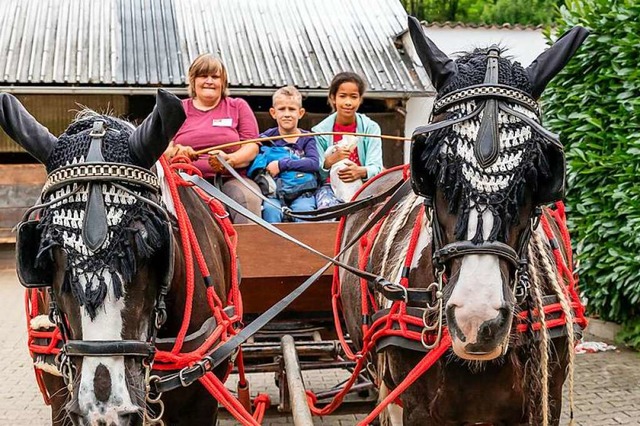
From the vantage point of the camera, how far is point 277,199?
13.9ft

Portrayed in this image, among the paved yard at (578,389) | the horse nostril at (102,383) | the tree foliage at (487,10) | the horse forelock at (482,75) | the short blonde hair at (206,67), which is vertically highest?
the tree foliage at (487,10)

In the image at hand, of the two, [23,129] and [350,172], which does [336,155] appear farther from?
[23,129]

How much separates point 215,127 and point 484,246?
2.45 metres

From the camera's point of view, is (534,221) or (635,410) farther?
(635,410)

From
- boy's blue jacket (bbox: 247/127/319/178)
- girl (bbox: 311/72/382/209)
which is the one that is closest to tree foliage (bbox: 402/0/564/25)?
girl (bbox: 311/72/382/209)

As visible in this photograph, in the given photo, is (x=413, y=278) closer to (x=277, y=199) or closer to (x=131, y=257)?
(x=131, y=257)

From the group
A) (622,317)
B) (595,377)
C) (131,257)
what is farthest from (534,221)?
(622,317)

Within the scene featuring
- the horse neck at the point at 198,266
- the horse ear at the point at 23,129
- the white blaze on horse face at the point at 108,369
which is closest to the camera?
the white blaze on horse face at the point at 108,369

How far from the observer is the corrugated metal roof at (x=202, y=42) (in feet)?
32.4

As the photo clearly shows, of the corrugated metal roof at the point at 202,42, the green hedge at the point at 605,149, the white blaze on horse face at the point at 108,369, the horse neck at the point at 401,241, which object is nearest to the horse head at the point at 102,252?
the white blaze on horse face at the point at 108,369

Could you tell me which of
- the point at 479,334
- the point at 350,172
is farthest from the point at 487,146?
the point at 350,172

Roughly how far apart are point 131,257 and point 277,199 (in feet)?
7.67

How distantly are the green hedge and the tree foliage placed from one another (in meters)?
13.4

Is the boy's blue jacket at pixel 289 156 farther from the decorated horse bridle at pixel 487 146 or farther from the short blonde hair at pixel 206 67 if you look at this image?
the decorated horse bridle at pixel 487 146
